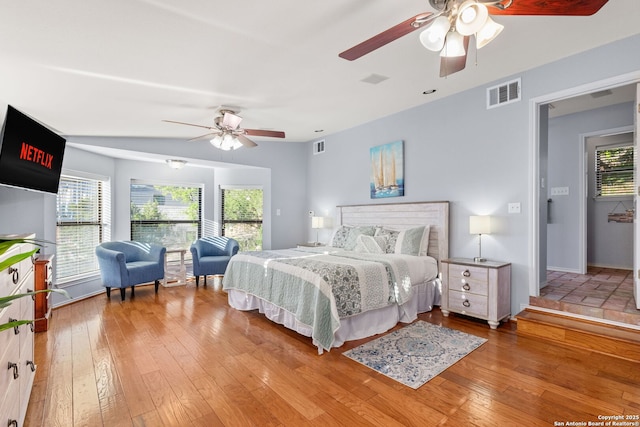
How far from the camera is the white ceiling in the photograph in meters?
2.09

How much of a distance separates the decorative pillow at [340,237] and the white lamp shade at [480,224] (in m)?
1.90

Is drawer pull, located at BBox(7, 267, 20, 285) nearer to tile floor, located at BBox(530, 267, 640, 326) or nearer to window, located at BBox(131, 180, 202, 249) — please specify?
window, located at BBox(131, 180, 202, 249)

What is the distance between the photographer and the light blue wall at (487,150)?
321cm

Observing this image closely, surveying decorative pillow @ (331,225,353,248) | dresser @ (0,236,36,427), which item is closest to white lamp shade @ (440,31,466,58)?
dresser @ (0,236,36,427)

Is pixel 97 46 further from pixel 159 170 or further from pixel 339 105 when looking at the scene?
pixel 159 170

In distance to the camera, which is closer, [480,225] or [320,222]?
[480,225]

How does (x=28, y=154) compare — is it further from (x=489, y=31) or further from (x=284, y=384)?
(x=489, y=31)

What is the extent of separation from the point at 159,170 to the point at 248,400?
514 cm

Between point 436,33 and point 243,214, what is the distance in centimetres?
547

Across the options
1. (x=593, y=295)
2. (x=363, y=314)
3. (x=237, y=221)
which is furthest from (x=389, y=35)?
(x=237, y=221)

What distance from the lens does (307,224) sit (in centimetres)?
688

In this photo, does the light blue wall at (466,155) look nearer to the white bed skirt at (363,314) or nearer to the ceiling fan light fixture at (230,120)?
the white bed skirt at (363,314)

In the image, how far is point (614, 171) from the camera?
5.14 meters

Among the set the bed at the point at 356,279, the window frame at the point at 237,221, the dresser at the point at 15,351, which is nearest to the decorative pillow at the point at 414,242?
the bed at the point at 356,279
